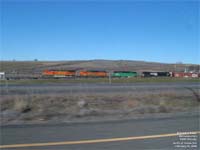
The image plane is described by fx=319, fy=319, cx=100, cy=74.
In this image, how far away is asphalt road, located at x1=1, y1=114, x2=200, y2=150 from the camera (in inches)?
259

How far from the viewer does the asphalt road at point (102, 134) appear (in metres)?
6.57

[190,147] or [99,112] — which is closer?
[190,147]

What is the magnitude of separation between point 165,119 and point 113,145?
3.91 metres

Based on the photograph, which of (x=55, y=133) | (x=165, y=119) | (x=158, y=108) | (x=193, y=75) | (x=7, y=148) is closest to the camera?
(x=7, y=148)

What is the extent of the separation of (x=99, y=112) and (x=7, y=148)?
18.1 ft

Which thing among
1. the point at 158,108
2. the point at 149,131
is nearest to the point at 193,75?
the point at 158,108

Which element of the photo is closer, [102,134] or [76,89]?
[102,134]

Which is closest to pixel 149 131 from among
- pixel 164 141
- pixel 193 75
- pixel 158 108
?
pixel 164 141

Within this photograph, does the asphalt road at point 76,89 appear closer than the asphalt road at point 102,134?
No

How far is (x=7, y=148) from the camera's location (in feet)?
→ 20.7

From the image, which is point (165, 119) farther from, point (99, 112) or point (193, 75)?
point (193, 75)

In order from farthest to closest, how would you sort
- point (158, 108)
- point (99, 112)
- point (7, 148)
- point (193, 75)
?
point (193, 75)
point (158, 108)
point (99, 112)
point (7, 148)

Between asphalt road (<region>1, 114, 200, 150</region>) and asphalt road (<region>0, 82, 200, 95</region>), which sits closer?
asphalt road (<region>1, 114, 200, 150</region>)

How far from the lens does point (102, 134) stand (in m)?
7.56
